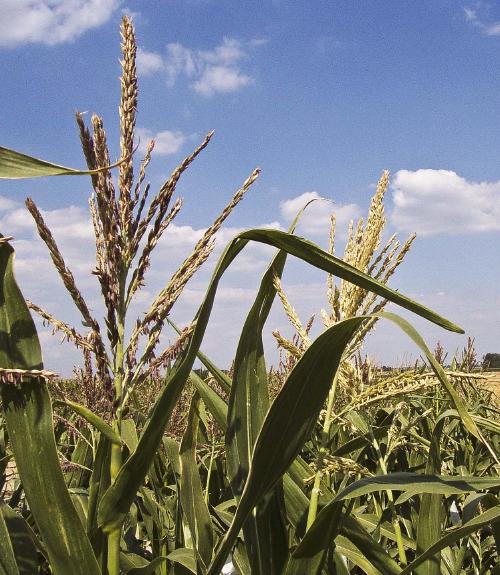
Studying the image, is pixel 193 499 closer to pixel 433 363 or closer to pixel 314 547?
pixel 314 547

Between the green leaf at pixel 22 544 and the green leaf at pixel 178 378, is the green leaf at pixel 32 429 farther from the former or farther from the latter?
the green leaf at pixel 22 544

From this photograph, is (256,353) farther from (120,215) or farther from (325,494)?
(325,494)

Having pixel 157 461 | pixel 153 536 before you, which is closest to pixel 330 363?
pixel 153 536

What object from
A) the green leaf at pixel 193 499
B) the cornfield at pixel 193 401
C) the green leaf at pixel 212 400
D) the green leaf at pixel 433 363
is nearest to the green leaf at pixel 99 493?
the cornfield at pixel 193 401

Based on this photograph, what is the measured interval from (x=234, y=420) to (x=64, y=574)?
382 mm

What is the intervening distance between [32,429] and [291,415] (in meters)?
0.40

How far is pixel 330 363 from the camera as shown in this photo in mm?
986

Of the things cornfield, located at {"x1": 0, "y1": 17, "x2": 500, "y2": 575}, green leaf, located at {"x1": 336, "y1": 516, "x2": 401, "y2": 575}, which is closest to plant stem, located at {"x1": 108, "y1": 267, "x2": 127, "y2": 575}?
cornfield, located at {"x1": 0, "y1": 17, "x2": 500, "y2": 575}

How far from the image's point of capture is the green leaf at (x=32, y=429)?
0.97m

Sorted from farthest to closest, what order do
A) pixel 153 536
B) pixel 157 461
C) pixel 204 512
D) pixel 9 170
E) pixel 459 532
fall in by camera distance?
pixel 157 461 < pixel 153 536 < pixel 204 512 < pixel 459 532 < pixel 9 170

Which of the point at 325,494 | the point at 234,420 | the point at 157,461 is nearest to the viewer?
the point at 234,420

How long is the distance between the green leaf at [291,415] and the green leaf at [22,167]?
40cm

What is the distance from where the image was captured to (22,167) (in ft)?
2.81

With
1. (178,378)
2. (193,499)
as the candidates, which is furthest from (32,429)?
(193,499)
